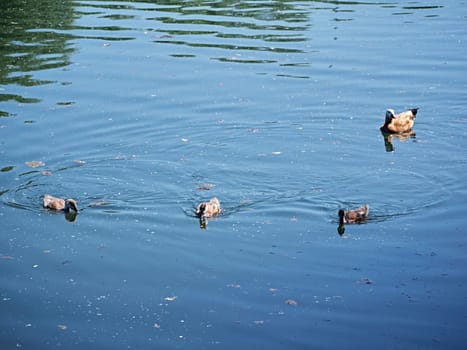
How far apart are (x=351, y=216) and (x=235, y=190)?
2108 mm

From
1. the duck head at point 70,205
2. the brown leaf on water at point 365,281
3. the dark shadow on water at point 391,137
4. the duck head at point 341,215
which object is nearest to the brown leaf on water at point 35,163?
the duck head at point 70,205

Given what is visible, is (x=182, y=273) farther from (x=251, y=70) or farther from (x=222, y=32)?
(x=222, y=32)

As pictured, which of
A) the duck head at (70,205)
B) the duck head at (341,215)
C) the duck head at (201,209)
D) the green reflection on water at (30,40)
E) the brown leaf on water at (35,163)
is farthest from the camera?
the green reflection on water at (30,40)

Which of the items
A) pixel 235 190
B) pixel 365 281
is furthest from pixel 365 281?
pixel 235 190

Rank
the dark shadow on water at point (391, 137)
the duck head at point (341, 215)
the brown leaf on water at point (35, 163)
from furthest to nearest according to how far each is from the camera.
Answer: the dark shadow on water at point (391, 137)
the brown leaf on water at point (35, 163)
the duck head at point (341, 215)

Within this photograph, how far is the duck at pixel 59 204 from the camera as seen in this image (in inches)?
585

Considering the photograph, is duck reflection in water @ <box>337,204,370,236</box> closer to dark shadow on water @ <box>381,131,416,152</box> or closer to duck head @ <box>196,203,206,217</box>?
duck head @ <box>196,203,206,217</box>

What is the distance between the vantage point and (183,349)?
37.1 feet

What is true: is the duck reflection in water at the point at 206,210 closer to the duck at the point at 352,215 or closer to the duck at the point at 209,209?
the duck at the point at 209,209

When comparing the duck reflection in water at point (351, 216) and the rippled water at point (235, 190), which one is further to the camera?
the duck reflection in water at point (351, 216)

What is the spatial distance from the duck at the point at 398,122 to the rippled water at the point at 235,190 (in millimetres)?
227

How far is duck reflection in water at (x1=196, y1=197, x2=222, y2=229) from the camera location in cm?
1444

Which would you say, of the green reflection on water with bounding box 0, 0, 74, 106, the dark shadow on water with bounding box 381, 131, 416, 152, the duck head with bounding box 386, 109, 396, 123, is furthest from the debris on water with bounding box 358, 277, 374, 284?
the green reflection on water with bounding box 0, 0, 74, 106

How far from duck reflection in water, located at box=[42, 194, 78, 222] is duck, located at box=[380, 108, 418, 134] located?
253 inches
